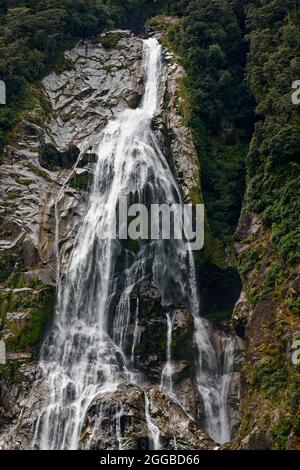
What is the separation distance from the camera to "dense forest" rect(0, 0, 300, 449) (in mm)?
33438

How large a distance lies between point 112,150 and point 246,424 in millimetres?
19217

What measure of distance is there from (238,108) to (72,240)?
50.1 ft

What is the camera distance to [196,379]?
3556 centimetres

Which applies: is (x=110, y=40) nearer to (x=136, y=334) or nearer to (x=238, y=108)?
(x=238, y=108)

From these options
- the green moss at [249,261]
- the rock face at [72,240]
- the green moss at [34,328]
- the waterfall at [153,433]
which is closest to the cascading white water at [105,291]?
the waterfall at [153,433]

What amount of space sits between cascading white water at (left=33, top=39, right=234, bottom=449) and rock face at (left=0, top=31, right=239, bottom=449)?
0.59 m

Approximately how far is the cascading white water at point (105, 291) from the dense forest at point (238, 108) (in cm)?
274

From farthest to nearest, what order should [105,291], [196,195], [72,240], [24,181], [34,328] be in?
[24,181] → [196,195] → [72,240] → [105,291] → [34,328]

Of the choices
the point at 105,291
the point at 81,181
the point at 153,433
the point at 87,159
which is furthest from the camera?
the point at 87,159

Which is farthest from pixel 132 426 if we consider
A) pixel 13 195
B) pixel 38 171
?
pixel 38 171

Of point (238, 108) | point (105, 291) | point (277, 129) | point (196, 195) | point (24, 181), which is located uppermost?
point (238, 108)

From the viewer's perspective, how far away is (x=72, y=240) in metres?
39.4

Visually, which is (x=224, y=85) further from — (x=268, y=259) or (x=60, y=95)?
(x=268, y=259)
